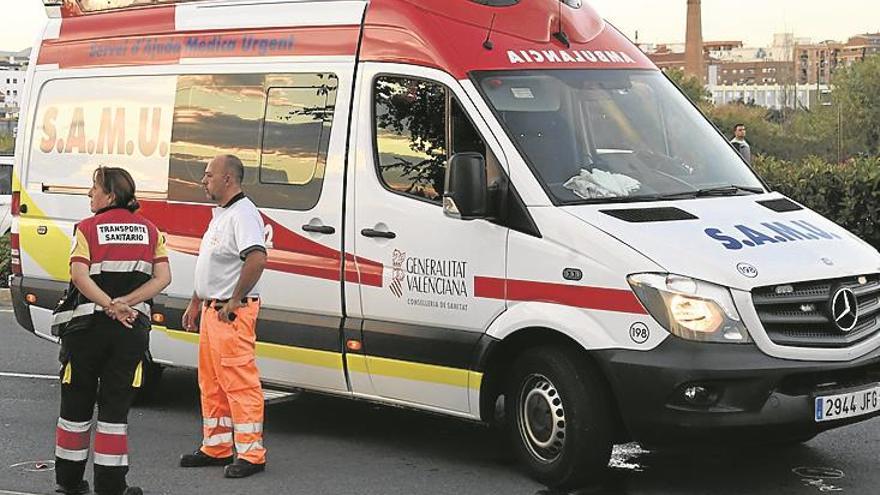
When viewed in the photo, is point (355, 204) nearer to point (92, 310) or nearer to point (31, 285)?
point (92, 310)

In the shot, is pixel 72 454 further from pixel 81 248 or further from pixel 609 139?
pixel 609 139

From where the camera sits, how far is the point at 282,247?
7809 millimetres

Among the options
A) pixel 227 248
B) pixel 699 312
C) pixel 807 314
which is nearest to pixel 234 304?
pixel 227 248

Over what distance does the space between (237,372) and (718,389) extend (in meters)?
2.40

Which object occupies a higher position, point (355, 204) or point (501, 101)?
point (501, 101)

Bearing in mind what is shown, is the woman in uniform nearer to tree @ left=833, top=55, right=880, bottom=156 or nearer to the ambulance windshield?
the ambulance windshield

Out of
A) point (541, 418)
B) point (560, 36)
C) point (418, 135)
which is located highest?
point (560, 36)

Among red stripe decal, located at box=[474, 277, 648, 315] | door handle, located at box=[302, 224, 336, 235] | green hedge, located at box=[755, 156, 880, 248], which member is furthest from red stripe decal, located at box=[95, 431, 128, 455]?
green hedge, located at box=[755, 156, 880, 248]

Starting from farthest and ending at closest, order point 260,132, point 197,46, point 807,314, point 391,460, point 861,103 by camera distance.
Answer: point 861,103 < point 197,46 < point 260,132 < point 391,460 < point 807,314

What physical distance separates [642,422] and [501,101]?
1764mm

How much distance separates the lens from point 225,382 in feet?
23.4

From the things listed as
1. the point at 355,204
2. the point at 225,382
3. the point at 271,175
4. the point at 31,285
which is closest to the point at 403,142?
the point at 355,204

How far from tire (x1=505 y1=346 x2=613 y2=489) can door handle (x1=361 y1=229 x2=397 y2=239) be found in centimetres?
95

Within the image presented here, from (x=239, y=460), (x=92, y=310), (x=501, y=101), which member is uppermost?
(x=501, y=101)
